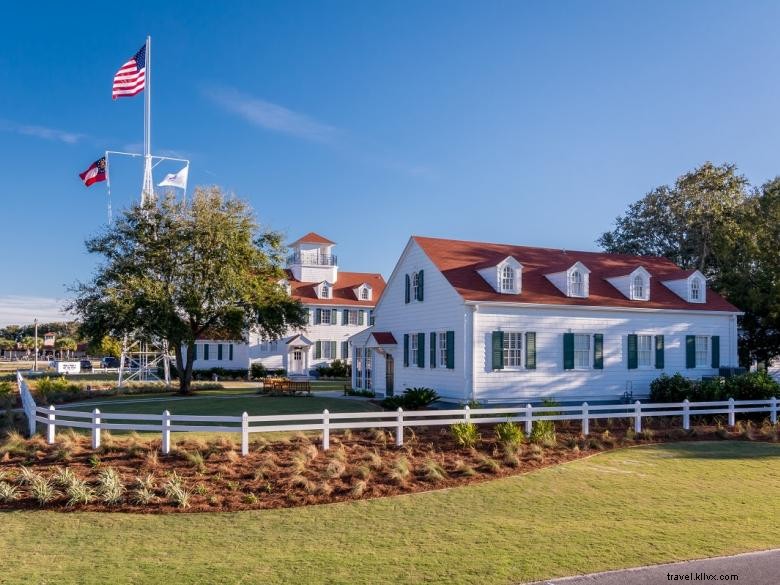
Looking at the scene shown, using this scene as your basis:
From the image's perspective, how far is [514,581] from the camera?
8.27 m

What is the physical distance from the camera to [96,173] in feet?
116

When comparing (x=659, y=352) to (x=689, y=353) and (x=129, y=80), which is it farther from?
(x=129, y=80)

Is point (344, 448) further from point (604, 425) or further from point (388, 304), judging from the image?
point (388, 304)

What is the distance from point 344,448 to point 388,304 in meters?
15.3

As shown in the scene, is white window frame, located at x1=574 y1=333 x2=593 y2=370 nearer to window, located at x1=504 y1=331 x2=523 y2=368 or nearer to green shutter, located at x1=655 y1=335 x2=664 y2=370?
window, located at x1=504 y1=331 x2=523 y2=368

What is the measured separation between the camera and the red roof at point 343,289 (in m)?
51.5

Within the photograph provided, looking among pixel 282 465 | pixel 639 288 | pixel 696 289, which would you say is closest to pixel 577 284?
pixel 639 288

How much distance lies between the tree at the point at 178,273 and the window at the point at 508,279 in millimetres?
13903

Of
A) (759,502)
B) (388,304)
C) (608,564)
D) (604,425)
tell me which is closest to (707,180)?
(388,304)

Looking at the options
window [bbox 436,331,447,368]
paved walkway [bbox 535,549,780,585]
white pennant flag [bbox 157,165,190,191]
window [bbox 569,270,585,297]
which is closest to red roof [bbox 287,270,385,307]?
white pennant flag [bbox 157,165,190,191]

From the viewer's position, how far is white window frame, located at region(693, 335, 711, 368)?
28938 mm

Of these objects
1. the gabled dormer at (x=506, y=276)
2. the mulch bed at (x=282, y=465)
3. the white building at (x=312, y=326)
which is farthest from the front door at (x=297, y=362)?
the mulch bed at (x=282, y=465)

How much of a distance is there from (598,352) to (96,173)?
2665 centimetres

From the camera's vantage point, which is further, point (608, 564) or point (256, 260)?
point (256, 260)
